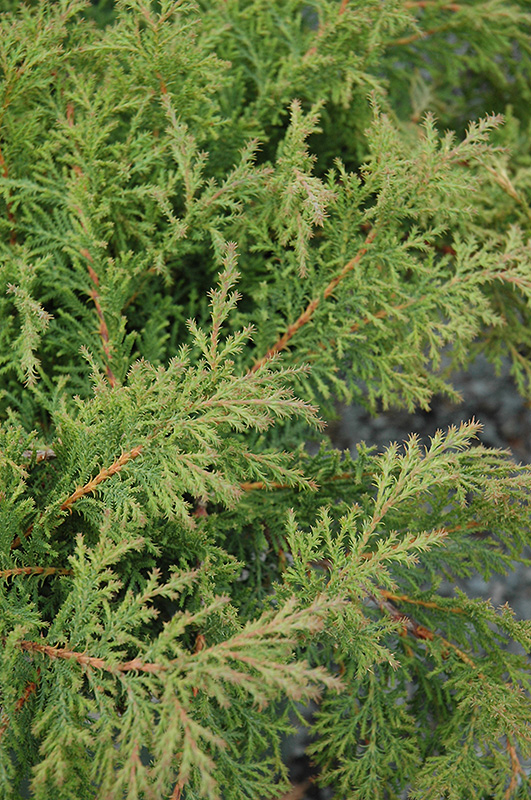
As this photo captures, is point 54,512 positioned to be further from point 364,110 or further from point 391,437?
point 391,437

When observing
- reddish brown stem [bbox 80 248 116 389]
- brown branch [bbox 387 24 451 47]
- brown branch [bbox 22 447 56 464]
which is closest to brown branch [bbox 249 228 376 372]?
reddish brown stem [bbox 80 248 116 389]

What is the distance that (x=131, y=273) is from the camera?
1.60 m

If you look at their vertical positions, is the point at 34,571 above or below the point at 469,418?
above

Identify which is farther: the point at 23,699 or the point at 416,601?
the point at 416,601

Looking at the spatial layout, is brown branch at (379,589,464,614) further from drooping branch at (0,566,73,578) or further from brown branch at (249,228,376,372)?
drooping branch at (0,566,73,578)

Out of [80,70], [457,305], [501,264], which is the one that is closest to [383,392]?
[457,305]

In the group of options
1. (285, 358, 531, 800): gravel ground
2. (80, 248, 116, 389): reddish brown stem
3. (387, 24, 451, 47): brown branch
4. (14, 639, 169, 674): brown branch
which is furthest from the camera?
(285, 358, 531, 800): gravel ground

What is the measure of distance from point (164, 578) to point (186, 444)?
1.54 feet

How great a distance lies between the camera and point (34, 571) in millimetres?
1311

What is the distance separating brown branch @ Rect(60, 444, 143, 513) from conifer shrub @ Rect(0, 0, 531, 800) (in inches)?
0.7

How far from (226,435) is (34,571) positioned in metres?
0.50

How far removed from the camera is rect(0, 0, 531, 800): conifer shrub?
1167 mm

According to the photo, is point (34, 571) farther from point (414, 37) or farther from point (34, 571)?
point (414, 37)

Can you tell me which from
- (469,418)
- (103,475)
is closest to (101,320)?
(103,475)
